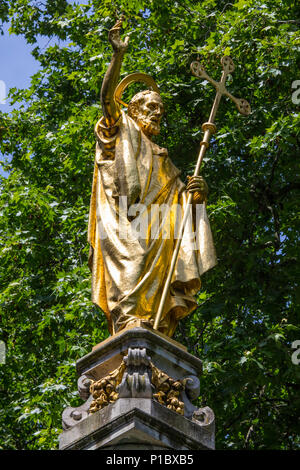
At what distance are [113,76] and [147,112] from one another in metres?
0.78

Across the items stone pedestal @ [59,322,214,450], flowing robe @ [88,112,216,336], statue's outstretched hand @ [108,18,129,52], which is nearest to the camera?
stone pedestal @ [59,322,214,450]

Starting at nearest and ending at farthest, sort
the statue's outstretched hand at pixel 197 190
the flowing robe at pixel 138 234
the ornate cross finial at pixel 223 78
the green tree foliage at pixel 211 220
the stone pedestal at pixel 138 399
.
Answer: the stone pedestal at pixel 138 399 < the flowing robe at pixel 138 234 < the statue's outstretched hand at pixel 197 190 < the ornate cross finial at pixel 223 78 < the green tree foliage at pixel 211 220

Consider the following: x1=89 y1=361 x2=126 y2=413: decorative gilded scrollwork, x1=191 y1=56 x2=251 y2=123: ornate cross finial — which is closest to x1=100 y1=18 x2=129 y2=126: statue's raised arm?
x1=191 y1=56 x2=251 y2=123: ornate cross finial

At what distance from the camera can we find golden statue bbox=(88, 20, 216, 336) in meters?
7.89

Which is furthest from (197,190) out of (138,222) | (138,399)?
(138,399)

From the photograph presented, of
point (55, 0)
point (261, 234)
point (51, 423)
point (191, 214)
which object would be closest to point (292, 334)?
point (261, 234)

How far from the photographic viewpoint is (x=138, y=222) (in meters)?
8.23

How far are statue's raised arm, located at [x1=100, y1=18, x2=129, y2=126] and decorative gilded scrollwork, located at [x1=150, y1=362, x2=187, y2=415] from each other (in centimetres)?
248

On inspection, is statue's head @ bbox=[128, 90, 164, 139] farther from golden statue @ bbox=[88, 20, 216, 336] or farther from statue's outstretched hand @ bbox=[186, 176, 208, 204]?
statue's outstretched hand @ bbox=[186, 176, 208, 204]

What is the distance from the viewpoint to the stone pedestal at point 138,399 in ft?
22.3

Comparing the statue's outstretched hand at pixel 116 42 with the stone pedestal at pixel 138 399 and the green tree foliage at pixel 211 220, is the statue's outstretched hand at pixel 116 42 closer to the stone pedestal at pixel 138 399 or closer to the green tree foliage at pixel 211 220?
the stone pedestal at pixel 138 399

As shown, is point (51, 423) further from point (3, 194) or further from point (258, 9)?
point (258, 9)

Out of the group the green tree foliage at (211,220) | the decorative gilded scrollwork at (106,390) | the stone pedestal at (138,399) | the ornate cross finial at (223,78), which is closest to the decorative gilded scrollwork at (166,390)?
the stone pedestal at (138,399)

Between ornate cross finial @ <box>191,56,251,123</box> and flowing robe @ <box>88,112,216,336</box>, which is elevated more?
ornate cross finial @ <box>191,56,251,123</box>
